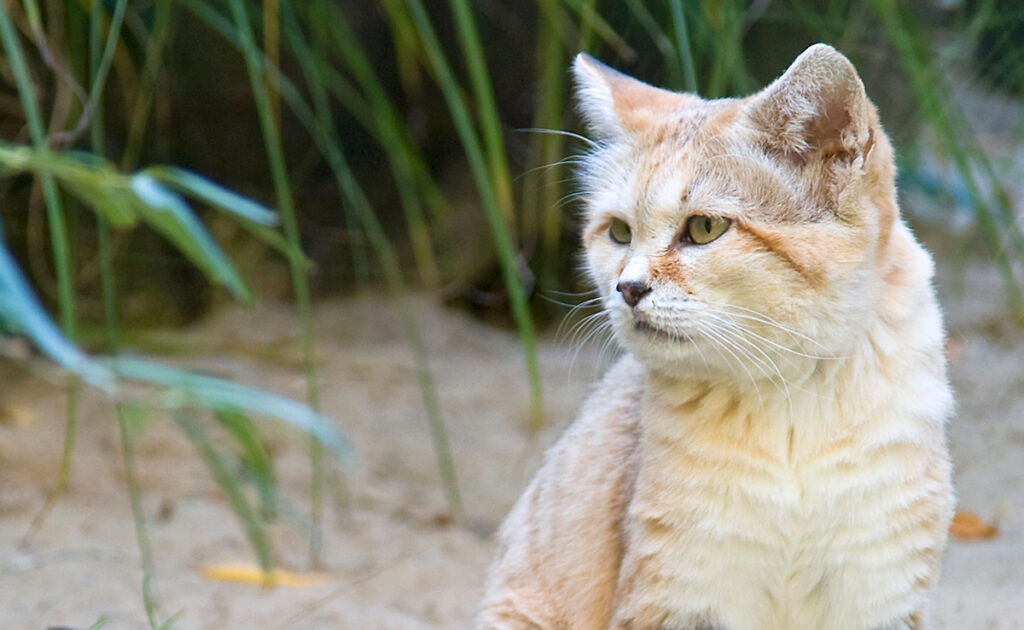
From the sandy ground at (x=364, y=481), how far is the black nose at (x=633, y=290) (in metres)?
1.29

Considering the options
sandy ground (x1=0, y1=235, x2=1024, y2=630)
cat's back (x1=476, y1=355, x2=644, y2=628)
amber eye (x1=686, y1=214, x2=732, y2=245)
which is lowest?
sandy ground (x1=0, y1=235, x2=1024, y2=630)

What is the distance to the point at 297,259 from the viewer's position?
2268 millimetres

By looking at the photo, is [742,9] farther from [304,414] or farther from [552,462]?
[304,414]

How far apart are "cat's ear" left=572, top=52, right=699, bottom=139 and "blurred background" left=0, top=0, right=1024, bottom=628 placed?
0.59ft

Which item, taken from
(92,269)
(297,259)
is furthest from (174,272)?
(297,259)

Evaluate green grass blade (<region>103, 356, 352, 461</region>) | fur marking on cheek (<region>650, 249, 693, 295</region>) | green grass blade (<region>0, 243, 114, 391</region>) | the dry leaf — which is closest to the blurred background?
the dry leaf

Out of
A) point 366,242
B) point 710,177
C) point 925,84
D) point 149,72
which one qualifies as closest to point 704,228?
point 710,177

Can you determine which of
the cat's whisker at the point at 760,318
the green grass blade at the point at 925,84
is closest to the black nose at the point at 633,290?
the cat's whisker at the point at 760,318

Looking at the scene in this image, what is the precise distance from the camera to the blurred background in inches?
103

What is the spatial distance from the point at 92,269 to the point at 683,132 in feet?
10.7

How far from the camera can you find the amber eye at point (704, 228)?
1661 mm

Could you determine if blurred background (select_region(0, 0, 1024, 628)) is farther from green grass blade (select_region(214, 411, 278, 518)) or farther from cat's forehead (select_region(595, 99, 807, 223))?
cat's forehead (select_region(595, 99, 807, 223))

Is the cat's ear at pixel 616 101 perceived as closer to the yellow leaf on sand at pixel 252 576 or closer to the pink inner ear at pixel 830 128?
the pink inner ear at pixel 830 128

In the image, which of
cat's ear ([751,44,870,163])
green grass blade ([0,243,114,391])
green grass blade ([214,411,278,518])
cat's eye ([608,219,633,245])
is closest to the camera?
green grass blade ([0,243,114,391])
